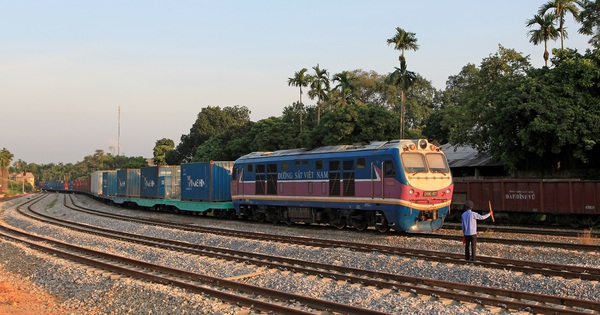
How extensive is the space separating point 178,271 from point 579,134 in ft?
69.8

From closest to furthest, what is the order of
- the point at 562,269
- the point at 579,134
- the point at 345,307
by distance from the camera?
the point at 345,307
the point at 562,269
the point at 579,134

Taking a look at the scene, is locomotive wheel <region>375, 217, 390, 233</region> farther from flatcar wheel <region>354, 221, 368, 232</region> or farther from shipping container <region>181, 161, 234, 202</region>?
shipping container <region>181, 161, 234, 202</region>

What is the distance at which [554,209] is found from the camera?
22.3m

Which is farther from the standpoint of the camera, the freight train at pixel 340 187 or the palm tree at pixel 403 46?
the palm tree at pixel 403 46

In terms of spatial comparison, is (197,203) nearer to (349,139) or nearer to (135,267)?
(349,139)

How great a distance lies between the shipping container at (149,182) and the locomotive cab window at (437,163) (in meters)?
21.6

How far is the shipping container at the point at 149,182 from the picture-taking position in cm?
A: 3562

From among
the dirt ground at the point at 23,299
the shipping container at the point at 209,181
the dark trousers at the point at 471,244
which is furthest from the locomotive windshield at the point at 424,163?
the shipping container at the point at 209,181

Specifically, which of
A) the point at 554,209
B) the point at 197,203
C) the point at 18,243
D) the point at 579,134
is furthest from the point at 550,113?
the point at 18,243

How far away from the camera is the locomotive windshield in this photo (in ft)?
58.9

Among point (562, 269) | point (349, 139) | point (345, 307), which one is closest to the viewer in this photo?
point (345, 307)

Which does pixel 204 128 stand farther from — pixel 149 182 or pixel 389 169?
pixel 389 169

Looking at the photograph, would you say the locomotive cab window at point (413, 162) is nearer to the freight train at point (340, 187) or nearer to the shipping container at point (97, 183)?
the freight train at point (340, 187)

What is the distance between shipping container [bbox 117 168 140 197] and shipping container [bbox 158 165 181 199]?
487 cm
